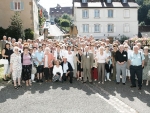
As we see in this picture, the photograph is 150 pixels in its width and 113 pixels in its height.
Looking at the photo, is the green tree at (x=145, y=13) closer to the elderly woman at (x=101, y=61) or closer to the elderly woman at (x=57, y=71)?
the elderly woman at (x=101, y=61)

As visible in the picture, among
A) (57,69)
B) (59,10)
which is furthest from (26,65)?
(59,10)

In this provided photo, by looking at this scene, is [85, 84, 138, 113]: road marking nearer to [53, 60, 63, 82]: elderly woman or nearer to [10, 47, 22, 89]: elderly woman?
[53, 60, 63, 82]: elderly woman

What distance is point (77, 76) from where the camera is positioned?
12.2 metres

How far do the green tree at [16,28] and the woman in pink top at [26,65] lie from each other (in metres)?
16.4

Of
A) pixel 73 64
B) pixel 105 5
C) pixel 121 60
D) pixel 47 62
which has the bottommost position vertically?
pixel 73 64

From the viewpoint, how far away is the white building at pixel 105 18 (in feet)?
150

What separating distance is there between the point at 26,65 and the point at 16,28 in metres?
17.3

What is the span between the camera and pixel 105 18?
46.2 meters

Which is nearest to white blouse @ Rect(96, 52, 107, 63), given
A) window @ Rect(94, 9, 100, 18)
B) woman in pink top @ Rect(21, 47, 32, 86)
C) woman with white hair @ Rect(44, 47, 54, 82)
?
woman with white hair @ Rect(44, 47, 54, 82)

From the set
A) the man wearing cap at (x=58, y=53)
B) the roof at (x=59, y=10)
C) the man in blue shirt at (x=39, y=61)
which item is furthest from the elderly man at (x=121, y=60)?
the roof at (x=59, y=10)

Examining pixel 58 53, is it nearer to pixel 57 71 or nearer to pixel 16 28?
pixel 57 71

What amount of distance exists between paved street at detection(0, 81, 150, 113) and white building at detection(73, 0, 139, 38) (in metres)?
35.5

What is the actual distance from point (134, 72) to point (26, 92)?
4.88 m

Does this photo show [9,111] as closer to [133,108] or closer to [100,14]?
[133,108]
